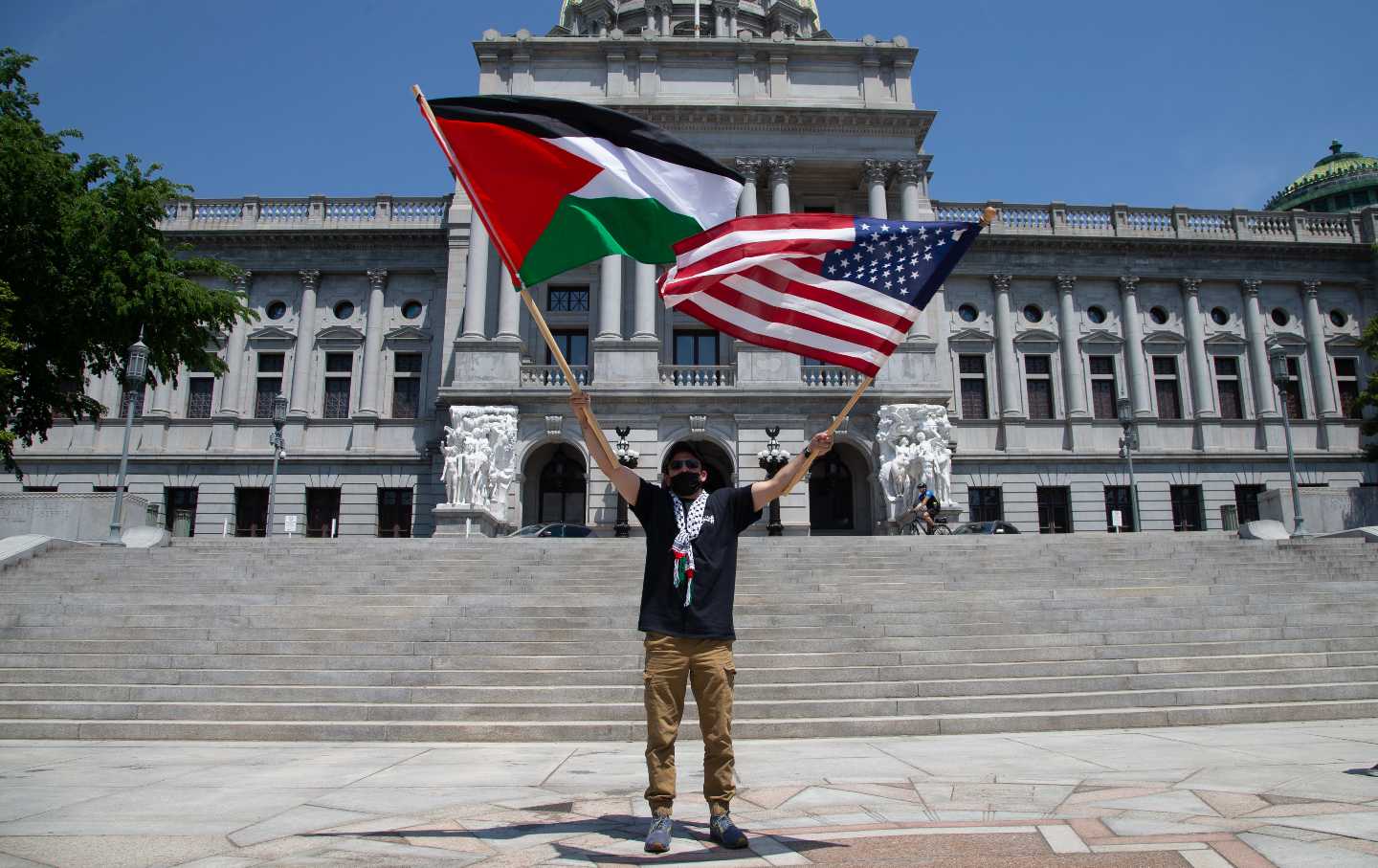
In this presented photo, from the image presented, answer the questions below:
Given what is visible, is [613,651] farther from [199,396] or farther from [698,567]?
[199,396]

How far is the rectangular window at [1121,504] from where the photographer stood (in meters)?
40.3

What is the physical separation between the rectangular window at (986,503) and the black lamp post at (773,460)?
10.9 meters

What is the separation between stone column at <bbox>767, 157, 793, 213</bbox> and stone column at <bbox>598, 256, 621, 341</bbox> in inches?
272

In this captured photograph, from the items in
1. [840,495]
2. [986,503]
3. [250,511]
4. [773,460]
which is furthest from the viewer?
[986,503]

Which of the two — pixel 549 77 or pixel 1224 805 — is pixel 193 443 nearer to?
pixel 549 77

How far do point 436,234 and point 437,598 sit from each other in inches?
1159

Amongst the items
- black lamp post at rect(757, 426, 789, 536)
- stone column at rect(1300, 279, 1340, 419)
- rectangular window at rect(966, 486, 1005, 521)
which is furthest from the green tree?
stone column at rect(1300, 279, 1340, 419)

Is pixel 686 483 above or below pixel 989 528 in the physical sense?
below

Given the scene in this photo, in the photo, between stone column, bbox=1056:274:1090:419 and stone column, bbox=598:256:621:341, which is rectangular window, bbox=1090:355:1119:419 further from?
stone column, bbox=598:256:621:341

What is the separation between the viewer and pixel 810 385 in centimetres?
3447

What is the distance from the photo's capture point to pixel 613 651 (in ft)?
43.4

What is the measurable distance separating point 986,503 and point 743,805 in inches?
1424

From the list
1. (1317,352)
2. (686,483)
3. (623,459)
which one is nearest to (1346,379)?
(1317,352)

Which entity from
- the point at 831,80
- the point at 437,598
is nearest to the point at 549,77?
the point at 831,80
